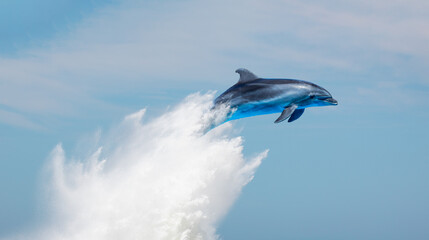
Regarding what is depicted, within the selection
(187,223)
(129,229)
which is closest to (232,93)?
(187,223)

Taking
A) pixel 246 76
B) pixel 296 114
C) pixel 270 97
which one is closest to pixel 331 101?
pixel 296 114

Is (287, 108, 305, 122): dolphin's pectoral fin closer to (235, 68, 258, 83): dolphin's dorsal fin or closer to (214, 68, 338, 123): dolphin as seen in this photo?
(214, 68, 338, 123): dolphin

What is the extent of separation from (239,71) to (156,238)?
39.4 feet

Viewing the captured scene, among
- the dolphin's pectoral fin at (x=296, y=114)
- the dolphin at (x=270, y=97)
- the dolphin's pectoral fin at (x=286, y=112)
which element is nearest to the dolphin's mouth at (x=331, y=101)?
the dolphin at (x=270, y=97)

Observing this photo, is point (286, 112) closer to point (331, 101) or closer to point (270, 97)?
point (270, 97)

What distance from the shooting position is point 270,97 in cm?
1598

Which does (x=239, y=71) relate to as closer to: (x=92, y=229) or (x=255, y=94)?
(x=255, y=94)

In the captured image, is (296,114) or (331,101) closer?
(331,101)

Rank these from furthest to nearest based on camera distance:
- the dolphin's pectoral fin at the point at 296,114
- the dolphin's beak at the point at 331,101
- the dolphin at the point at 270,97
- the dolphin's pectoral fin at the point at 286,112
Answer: the dolphin's pectoral fin at the point at 296,114, the dolphin's beak at the point at 331,101, the dolphin at the point at 270,97, the dolphin's pectoral fin at the point at 286,112

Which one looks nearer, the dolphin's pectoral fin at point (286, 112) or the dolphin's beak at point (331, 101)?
the dolphin's pectoral fin at point (286, 112)

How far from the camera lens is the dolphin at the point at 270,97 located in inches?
629

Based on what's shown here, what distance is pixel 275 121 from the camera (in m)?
15.8

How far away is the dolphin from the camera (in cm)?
1598

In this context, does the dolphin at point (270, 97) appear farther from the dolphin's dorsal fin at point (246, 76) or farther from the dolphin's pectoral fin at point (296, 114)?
the dolphin's pectoral fin at point (296, 114)
